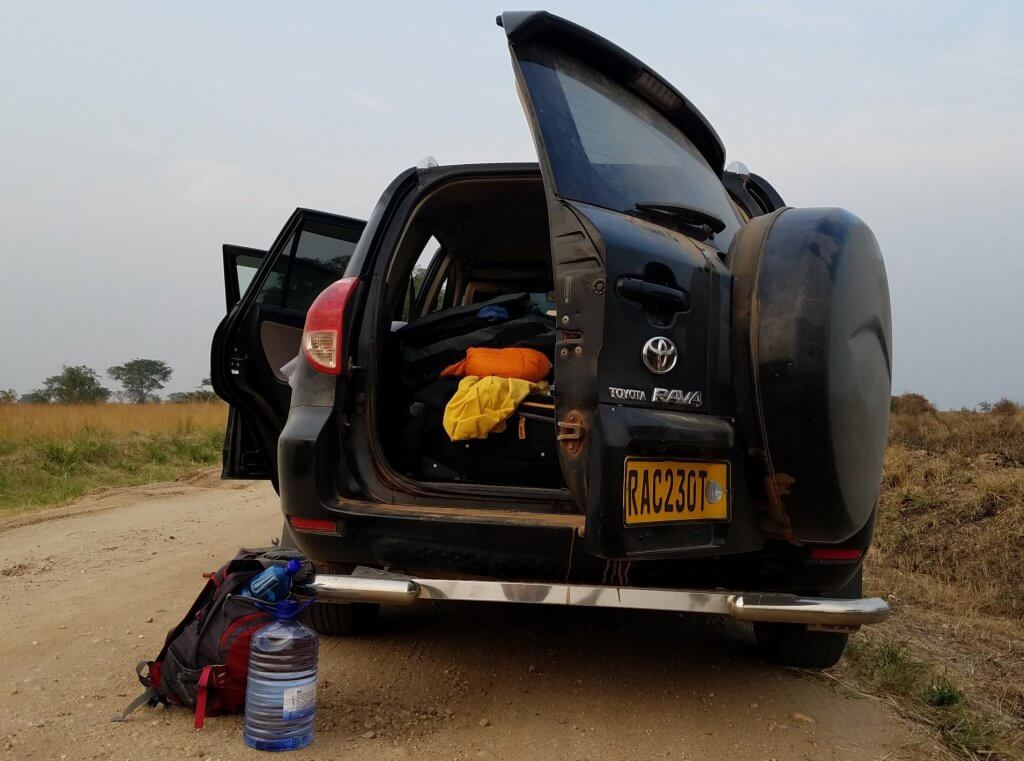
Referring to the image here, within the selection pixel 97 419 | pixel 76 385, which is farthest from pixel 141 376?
pixel 97 419

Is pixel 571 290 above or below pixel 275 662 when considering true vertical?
above

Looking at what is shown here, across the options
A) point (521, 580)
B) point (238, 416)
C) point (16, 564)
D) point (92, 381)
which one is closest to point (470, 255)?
point (238, 416)

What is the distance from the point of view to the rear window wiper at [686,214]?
2535 millimetres

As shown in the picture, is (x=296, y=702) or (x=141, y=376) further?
(x=141, y=376)

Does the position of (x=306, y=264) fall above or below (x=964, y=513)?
above

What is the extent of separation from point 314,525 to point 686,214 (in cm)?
154

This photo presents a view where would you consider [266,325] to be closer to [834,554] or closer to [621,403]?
[621,403]

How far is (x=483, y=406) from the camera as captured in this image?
3.00 m

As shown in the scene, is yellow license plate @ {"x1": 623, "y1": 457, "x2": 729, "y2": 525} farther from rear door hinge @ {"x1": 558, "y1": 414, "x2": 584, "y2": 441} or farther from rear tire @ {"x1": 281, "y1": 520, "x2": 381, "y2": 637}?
rear tire @ {"x1": 281, "y1": 520, "x2": 381, "y2": 637}

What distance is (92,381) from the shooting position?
3734 centimetres

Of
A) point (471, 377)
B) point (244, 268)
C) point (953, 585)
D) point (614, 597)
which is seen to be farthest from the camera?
point (953, 585)

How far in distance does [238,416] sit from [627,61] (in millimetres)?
2900

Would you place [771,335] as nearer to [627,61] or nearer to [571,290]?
[571,290]

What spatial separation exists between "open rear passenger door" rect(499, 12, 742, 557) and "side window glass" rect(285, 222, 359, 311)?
235 cm
